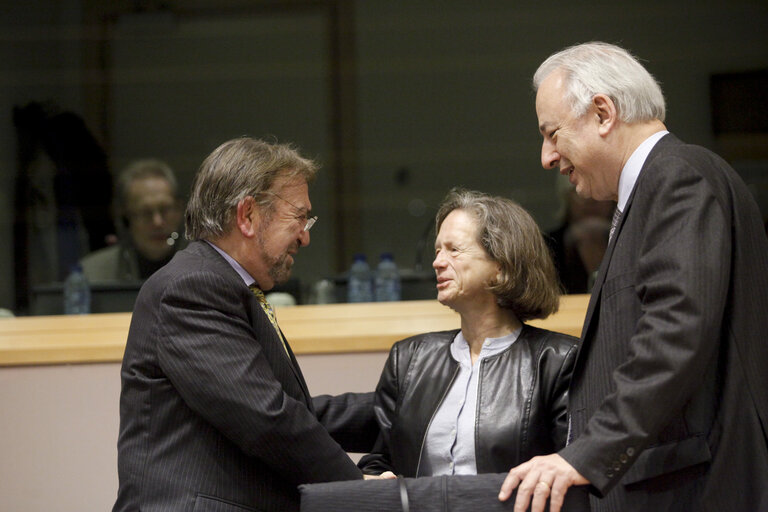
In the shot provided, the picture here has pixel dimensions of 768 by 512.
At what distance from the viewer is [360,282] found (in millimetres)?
4027

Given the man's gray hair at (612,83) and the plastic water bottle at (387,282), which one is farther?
the plastic water bottle at (387,282)

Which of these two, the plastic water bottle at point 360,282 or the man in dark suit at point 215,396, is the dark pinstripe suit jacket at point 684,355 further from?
the plastic water bottle at point 360,282

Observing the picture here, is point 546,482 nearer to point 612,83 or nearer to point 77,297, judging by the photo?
point 612,83

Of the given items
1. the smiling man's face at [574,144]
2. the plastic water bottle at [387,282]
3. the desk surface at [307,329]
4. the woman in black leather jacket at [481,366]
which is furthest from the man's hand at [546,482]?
the plastic water bottle at [387,282]

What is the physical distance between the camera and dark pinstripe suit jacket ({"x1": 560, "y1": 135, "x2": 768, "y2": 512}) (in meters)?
1.61

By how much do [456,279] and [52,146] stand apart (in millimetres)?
2855

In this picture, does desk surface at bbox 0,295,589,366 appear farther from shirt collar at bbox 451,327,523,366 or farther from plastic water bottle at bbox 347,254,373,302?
shirt collar at bbox 451,327,523,366

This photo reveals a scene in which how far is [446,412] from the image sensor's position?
2.21 metres

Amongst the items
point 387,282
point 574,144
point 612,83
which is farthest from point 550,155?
point 387,282

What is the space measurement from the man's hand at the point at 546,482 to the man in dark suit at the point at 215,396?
1.66ft

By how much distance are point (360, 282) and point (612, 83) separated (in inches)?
88.7

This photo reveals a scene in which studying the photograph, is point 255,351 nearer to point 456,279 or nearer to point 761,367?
point 456,279

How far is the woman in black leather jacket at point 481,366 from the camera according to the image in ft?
7.10

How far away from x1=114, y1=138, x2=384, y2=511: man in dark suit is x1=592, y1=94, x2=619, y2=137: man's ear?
30.0 inches
